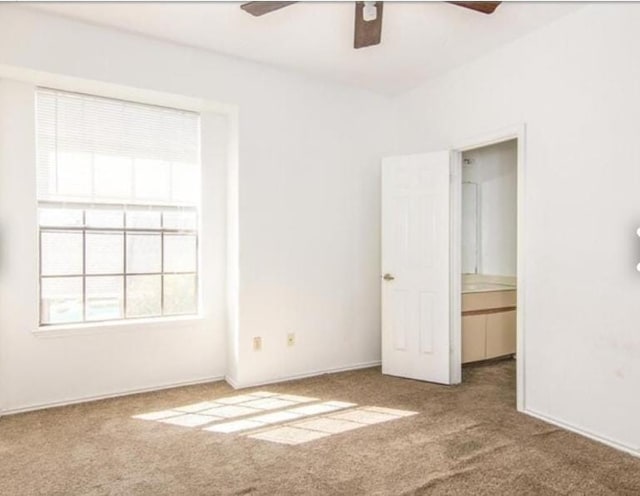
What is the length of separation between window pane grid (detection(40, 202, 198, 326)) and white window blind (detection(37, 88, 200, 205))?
0.13 meters

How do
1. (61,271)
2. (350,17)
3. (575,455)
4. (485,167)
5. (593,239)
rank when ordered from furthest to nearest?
(485,167) → (61,271) → (350,17) → (593,239) → (575,455)

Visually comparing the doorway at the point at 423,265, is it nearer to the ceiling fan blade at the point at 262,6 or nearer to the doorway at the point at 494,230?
the doorway at the point at 494,230

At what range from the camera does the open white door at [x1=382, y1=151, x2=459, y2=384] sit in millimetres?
3680

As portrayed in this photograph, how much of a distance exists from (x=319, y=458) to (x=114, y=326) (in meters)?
2.00

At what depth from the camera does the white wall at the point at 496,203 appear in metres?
4.78

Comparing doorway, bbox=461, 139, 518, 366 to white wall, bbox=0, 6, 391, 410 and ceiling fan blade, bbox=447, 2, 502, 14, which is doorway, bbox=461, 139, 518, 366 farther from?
ceiling fan blade, bbox=447, 2, 502, 14

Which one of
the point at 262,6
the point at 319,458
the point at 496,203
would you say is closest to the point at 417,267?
the point at 496,203

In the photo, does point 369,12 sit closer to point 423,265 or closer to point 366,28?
point 366,28

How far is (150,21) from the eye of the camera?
2965mm

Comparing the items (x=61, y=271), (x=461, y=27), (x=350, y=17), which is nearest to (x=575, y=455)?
(x=461, y=27)

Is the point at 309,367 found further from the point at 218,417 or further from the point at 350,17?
the point at 350,17

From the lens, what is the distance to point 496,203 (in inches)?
193

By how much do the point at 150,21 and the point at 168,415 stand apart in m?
2.82

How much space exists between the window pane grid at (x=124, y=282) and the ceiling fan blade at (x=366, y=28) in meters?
2.03
